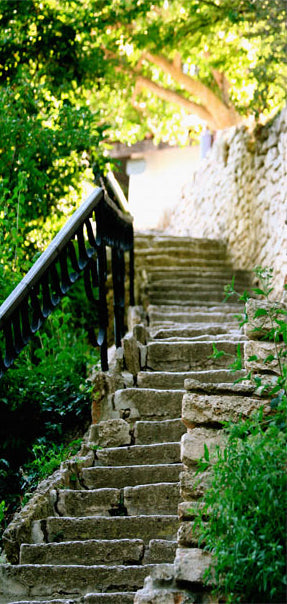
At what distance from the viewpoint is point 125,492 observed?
3.96 m

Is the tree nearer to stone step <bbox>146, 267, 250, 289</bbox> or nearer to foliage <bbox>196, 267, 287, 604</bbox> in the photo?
stone step <bbox>146, 267, 250, 289</bbox>

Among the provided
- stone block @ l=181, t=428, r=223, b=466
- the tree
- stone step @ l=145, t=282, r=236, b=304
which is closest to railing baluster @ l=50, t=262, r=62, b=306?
stone block @ l=181, t=428, r=223, b=466

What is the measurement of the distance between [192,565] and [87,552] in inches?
39.9

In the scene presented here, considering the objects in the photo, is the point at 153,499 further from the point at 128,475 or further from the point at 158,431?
the point at 158,431

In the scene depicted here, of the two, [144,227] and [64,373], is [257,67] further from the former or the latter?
[144,227]

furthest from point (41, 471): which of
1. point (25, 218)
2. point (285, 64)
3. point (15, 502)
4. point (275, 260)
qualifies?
point (285, 64)

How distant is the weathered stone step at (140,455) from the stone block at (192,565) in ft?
4.81

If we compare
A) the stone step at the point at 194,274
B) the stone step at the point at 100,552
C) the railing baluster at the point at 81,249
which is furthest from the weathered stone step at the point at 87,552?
the stone step at the point at 194,274

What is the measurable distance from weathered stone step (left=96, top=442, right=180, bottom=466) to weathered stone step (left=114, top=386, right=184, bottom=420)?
1.29ft

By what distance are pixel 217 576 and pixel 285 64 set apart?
247 inches

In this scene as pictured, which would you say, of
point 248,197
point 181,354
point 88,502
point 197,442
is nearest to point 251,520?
point 197,442

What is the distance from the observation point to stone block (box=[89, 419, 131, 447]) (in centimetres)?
455

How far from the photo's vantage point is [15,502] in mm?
4469

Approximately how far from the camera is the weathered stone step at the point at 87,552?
357 cm
